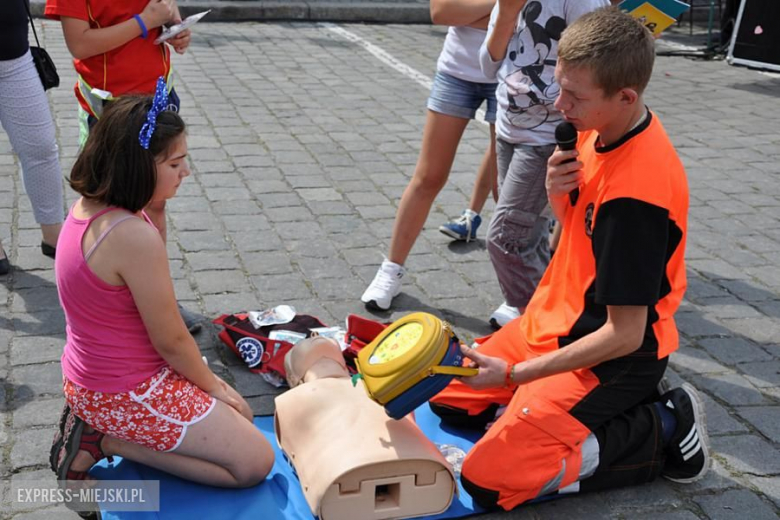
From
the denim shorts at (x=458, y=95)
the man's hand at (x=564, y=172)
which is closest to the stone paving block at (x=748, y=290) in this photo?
the denim shorts at (x=458, y=95)

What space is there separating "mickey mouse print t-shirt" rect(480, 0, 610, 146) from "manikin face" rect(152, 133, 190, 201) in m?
1.48

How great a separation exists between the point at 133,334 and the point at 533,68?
1.90 m

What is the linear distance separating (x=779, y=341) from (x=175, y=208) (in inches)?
133

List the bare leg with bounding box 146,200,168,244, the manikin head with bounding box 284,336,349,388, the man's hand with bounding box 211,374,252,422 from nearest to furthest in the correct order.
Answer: the man's hand with bounding box 211,374,252,422 < the manikin head with bounding box 284,336,349,388 < the bare leg with bounding box 146,200,168,244

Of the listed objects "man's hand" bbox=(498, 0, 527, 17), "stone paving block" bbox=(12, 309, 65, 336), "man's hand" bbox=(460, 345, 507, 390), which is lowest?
"stone paving block" bbox=(12, 309, 65, 336)

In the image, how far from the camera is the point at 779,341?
420cm

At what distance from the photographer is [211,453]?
2.86 metres

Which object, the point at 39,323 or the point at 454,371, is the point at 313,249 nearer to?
the point at 39,323

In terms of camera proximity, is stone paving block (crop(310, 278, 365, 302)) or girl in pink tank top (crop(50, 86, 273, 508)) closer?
girl in pink tank top (crop(50, 86, 273, 508))

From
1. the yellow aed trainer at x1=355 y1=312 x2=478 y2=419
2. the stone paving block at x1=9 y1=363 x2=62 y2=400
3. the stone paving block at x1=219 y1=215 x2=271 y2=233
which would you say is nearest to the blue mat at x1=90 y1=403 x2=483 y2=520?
the yellow aed trainer at x1=355 y1=312 x2=478 y2=419

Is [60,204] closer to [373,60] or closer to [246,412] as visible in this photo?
[246,412]

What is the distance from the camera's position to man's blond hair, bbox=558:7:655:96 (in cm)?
266

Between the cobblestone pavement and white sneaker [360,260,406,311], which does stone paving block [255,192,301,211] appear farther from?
white sneaker [360,260,406,311]

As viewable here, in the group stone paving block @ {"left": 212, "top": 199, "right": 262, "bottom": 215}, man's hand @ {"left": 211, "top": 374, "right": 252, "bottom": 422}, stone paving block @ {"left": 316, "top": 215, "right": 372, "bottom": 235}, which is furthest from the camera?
stone paving block @ {"left": 212, "top": 199, "right": 262, "bottom": 215}
